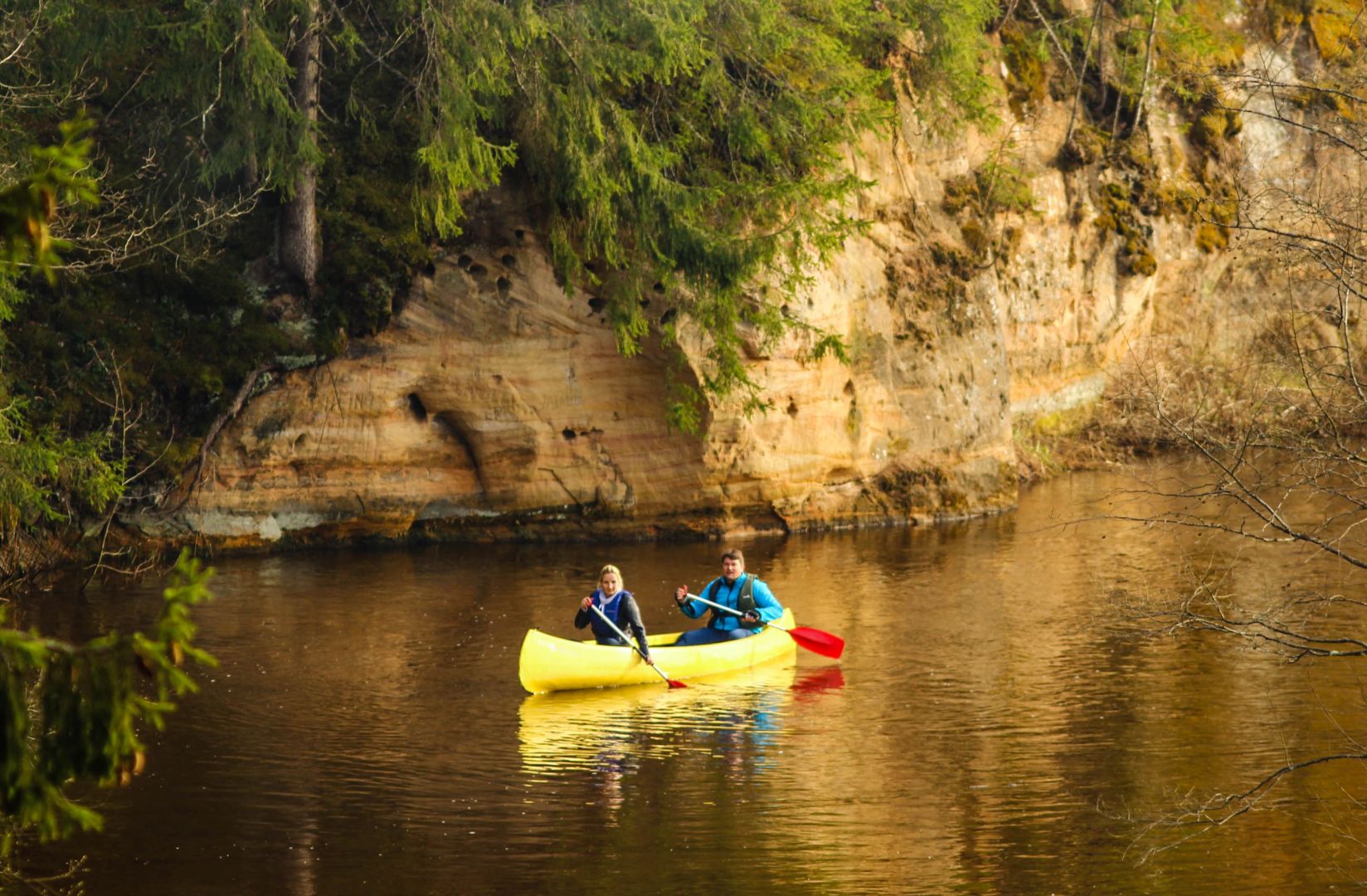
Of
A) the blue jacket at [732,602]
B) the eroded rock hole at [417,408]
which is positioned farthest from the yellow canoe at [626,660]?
the eroded rock hole at [417,408]

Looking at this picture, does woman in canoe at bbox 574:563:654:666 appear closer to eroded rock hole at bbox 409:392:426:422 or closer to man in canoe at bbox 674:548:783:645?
man in canoe at bbox 674:548:783:645

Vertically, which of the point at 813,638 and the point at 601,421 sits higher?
the point at 601,421

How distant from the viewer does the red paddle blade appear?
1609 centimetres

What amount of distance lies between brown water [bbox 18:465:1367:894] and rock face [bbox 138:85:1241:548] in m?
2.62

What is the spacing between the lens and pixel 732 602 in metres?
16.5

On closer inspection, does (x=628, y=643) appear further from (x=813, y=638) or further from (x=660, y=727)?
(x=813, y=638)

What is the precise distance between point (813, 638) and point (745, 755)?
144 inches

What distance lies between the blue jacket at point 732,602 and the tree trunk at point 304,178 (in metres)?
8.14

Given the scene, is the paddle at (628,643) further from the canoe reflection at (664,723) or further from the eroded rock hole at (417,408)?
the eroded rock hole at (417,408)

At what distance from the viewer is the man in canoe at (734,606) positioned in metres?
16.3

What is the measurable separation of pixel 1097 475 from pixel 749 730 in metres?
16.6

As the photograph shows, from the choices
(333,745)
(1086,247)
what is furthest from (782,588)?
(1086,247)

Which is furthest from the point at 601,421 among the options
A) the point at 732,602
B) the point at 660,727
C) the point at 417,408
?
the point at 660,727

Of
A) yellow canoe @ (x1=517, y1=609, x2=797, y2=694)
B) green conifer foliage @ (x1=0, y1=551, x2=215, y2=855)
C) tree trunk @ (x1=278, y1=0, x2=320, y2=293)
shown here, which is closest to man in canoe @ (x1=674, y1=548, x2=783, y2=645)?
yellow canoe @ (x1=517, y1=609, x2=797, y2=694)
